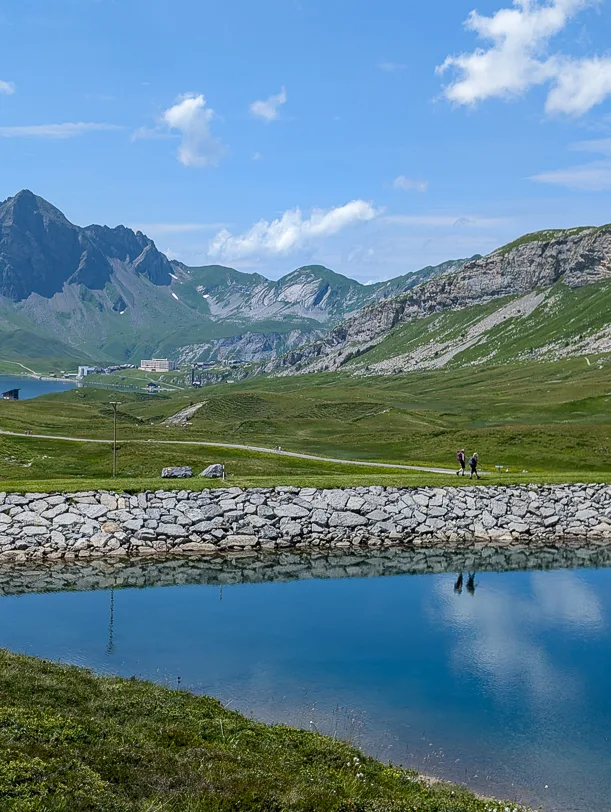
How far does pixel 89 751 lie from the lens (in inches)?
656

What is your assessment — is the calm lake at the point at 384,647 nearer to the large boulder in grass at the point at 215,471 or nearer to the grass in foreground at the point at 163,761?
the grass in foreground at the point at 163,761

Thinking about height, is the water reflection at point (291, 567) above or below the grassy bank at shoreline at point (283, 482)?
below

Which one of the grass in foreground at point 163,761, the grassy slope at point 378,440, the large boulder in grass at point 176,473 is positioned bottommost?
the grass in foreground at point 163,761

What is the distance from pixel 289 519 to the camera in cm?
5453

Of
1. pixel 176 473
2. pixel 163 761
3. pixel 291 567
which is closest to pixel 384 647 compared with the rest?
pixel 291 567

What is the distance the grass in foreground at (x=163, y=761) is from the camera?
48.3ft

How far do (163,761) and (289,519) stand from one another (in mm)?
37573

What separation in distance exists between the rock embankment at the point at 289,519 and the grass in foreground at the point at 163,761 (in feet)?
88.3

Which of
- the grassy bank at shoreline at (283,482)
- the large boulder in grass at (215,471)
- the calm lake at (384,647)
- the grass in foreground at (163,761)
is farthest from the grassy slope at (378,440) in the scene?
the grass in foreground at (163,761)

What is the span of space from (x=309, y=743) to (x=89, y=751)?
278 inches

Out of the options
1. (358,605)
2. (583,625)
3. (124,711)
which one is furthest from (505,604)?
(124,711)

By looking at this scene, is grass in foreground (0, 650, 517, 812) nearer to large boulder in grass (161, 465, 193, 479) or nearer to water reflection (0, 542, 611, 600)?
water reflection (0, 542, 611, 600)

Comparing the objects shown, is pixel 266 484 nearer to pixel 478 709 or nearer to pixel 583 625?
pixel 583 625

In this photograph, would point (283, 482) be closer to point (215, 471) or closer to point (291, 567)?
point (215, 471)
